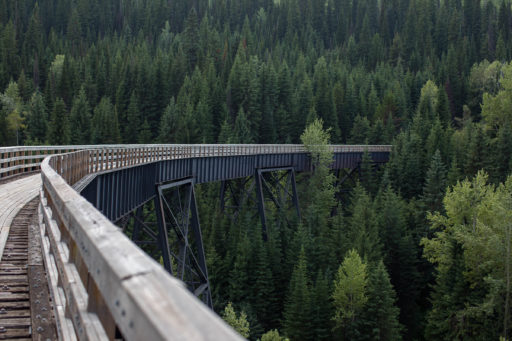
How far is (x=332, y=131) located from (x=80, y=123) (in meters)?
40.3

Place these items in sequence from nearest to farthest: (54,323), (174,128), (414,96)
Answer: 1. (54,323)
2. (174,128)
3. (414,96)

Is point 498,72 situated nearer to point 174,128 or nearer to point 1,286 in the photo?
point 174,128

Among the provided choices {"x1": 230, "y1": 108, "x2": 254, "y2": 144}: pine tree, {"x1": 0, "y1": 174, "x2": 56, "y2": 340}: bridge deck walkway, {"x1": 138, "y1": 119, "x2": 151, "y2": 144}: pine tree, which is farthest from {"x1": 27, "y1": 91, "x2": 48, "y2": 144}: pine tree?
{"x1": 0, "y1": 174, "x2": 56, "y2": 340}: bridge deck walkway

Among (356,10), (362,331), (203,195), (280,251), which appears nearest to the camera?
(362,331)

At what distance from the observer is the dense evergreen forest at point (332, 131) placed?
37.8 m

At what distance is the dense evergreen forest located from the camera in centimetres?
3775

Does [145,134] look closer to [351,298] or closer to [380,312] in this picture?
[351,298]

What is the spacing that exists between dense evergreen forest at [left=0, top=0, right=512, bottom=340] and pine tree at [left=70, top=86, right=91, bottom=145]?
25 cm

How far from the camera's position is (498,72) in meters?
88.0

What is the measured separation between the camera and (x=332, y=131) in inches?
3221

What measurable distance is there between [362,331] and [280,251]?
1196 centimetres

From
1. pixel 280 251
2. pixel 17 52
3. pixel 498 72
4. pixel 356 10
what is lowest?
pixel 280 251

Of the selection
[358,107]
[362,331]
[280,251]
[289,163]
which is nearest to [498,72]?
[358,107]

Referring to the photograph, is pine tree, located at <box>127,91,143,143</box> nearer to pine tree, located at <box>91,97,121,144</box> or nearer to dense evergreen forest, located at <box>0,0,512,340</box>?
dense evergreen forest, located at <box>0,0,512,340</box>
